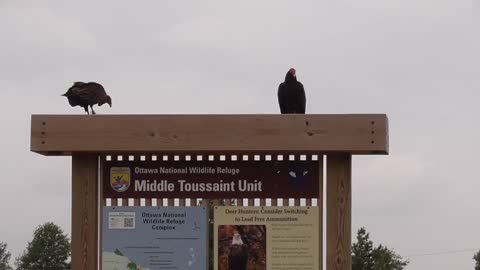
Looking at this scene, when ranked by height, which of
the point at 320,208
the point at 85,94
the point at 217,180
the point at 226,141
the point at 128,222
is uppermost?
the point at 85,94

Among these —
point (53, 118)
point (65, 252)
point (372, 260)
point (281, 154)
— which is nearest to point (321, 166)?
point (281, 154)

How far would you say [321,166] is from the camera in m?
8.87

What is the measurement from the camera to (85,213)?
898cm

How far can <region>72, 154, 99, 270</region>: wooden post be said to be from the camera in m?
8.94

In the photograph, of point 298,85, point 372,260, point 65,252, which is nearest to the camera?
point 298,85

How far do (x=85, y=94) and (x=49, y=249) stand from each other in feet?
137

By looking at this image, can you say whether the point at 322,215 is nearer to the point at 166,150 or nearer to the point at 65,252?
the point at 166,150

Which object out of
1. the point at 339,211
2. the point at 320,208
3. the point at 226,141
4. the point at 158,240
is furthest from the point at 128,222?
the point at 339,211

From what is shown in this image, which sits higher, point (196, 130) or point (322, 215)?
point (196, 130)

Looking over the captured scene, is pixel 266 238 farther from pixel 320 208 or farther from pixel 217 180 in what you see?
pixel 217 180

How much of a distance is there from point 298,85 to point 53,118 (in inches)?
88.9

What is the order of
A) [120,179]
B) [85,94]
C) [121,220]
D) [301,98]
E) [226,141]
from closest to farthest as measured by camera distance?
[226,141], [121,220], [120,179], [85,94], [301,98]

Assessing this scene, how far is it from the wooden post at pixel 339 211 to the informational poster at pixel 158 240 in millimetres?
1058

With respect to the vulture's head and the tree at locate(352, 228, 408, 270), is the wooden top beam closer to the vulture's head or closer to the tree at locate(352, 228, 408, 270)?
the vulture's head
